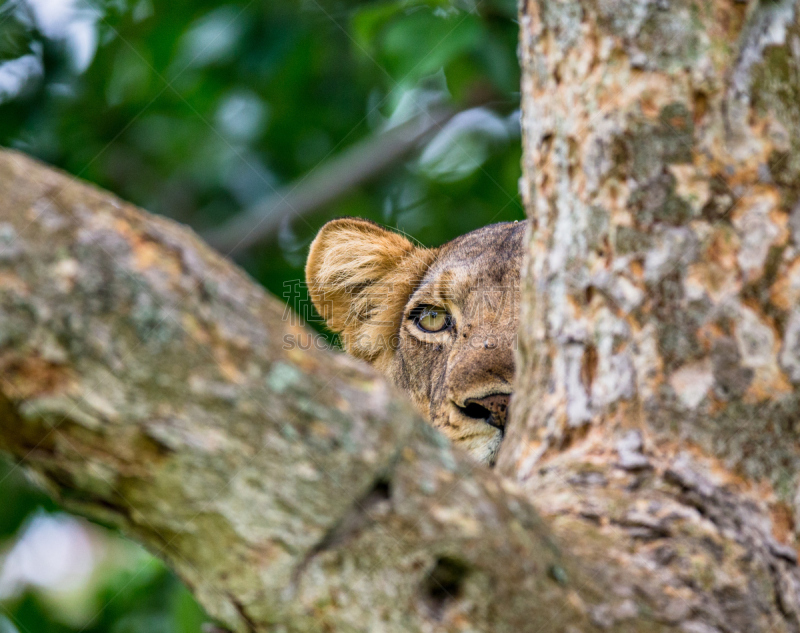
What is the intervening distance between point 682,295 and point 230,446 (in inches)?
42.0

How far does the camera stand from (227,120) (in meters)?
7.54

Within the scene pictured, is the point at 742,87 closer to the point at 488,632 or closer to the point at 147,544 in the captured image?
the point at 488,632

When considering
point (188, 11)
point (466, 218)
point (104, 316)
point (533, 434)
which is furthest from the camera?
point (466, 218)

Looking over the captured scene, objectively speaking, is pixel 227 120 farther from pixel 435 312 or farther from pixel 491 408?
pixel 491 408

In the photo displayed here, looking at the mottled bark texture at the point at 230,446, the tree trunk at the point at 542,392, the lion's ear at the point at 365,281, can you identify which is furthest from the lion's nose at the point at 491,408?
the mottled bark texture at the point at 230,446

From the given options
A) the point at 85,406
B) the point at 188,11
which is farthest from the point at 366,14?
the point at 85,406

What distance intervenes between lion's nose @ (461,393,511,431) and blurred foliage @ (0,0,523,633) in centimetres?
224

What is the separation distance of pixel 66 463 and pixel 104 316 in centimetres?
27

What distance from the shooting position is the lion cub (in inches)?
161

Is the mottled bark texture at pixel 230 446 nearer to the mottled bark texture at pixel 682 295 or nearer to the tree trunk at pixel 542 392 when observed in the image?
the tree trunk at pixel 542 392

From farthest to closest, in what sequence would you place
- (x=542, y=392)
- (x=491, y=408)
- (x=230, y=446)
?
(x=491, y=408) < (x=542, y=392) < (x=230, y=446)

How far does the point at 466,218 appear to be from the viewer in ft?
25.8

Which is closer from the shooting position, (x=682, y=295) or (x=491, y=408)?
(x=682, y=295)

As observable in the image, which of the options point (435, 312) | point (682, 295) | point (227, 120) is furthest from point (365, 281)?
point (682, 295)
